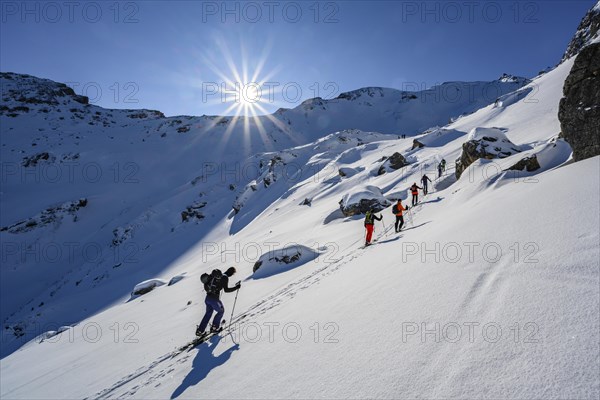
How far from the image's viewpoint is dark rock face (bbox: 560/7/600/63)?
45.4 meters

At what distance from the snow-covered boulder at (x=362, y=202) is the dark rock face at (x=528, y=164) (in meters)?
8.87

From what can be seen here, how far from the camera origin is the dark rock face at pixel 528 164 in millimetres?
13688

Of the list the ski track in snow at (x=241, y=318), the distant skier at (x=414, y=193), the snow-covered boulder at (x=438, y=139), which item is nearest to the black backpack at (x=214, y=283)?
the ski track in snow at (x=241, y=318)

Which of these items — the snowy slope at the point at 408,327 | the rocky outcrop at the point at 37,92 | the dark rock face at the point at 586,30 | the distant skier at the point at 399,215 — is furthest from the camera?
the rocky outcrop at the point at 37,92

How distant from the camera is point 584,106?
1103cm

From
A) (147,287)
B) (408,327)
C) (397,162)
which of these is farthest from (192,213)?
(408,327)

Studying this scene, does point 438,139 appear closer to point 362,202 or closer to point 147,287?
point 362,202

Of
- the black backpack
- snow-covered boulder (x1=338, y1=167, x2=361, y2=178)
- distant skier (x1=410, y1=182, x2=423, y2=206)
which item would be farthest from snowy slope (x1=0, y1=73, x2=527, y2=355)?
distant skier (x1=410, y1=182, x2=423, y2=206)

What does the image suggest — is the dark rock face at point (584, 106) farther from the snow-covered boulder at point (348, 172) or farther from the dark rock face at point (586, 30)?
the dark rock face at point (586, 30)

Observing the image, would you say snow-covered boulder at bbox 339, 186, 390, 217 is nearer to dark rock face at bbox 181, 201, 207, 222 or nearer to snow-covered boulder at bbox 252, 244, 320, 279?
snow-covered boulder at bbox 252, 244, 320, 279

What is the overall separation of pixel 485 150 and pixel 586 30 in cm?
5094

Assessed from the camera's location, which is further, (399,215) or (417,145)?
(417,145)

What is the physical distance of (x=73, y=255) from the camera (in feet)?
161

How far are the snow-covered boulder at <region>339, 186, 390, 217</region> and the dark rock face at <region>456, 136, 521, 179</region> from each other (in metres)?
6.20
